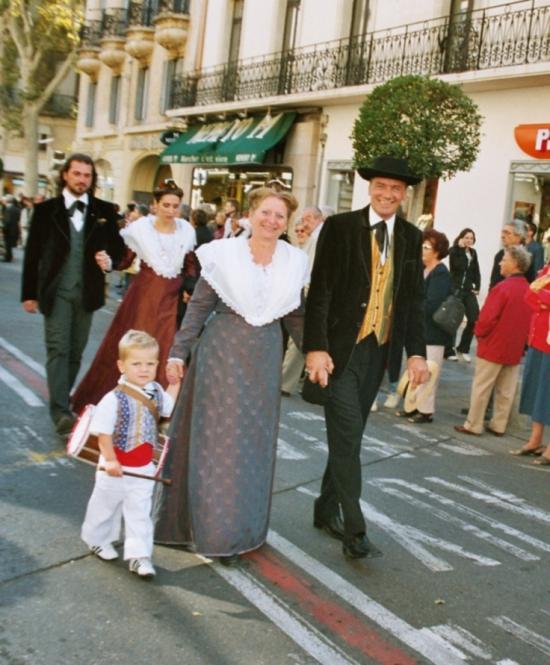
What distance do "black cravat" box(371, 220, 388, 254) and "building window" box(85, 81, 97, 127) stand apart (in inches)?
1355

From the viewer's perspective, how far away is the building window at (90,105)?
37.2 metres

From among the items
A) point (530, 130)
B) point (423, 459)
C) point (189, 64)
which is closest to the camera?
point (423, 459)

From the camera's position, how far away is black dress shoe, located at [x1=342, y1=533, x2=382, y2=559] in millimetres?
4531

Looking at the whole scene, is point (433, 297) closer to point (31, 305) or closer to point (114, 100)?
point (31, 305)

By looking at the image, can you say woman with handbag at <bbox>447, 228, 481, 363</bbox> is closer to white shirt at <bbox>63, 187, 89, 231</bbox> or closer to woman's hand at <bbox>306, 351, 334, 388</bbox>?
white shirt at <bbox>63, 187, 89, 231</bbox>

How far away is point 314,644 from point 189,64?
27234 millimetres

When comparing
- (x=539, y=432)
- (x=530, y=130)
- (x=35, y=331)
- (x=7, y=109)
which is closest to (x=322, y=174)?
(x=530, y=130)

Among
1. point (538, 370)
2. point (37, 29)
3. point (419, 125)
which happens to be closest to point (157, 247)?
point (538, 370)

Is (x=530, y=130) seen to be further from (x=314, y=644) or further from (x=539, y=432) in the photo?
(x=314, y=644)

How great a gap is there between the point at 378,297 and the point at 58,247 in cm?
289

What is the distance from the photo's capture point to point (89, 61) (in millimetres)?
36219

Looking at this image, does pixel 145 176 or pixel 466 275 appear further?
pixel 145 176

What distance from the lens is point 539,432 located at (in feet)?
25.2

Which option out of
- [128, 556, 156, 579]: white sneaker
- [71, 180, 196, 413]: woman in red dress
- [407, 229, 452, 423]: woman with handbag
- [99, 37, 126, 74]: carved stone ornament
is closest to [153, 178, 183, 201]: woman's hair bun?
[71, 180, 196, 413]: woman in red dress
